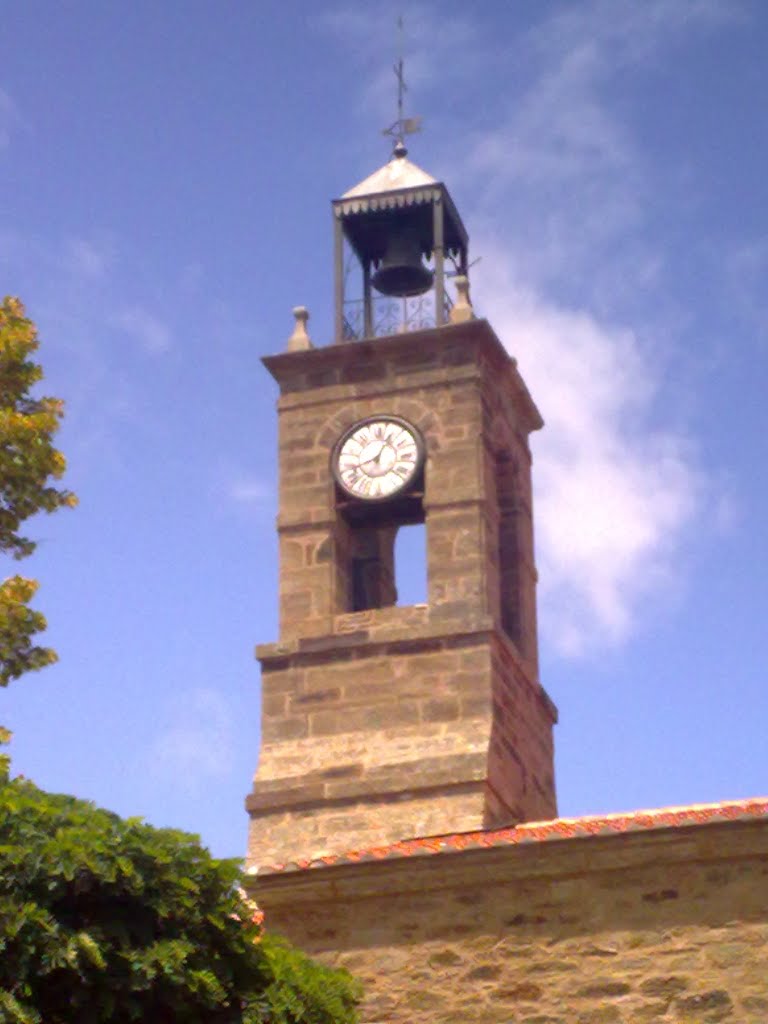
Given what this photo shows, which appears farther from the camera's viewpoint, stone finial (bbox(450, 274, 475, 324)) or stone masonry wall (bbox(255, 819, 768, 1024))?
stone finial (bbox(450, 274, 475, 324))

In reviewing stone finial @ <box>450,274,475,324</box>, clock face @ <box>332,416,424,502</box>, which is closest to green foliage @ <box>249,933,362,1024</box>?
clock face @ <box>332,416,424,502</box>

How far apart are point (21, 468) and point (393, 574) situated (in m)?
10.8

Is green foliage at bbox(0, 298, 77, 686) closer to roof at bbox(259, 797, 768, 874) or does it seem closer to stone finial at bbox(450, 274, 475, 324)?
roof at bbox(259, 797, 768, 874)

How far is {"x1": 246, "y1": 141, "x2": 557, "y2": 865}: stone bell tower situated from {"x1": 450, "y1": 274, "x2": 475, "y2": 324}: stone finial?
1.2 inches

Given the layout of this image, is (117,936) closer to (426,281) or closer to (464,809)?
(464,809)

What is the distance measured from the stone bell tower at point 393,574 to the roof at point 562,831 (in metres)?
7.73

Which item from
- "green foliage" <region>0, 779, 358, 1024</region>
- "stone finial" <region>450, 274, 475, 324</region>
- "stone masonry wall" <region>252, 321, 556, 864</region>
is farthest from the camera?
"stone finial" <region>450, 274, 475, 324</region>

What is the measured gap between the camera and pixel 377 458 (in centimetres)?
2858

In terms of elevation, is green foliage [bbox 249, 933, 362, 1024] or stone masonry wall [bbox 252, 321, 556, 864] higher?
stone masonry wall [bbox 252, 321, 556, 864]

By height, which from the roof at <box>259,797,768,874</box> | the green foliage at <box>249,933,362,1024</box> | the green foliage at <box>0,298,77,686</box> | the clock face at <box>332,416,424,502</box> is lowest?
the green foliage at <box>249,933,362,1024</box>

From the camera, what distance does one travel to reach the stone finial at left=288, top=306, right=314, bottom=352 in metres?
29.6

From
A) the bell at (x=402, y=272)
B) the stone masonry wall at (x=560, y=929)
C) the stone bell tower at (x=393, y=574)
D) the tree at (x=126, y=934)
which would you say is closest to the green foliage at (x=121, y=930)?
the tree at (x=126, y=934)

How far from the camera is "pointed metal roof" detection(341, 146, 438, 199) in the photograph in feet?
98.7

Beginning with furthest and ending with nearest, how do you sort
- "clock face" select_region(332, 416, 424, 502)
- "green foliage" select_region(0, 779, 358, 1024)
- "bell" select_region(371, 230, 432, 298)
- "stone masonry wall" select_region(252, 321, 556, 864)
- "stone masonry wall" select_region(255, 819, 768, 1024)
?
"bell" select_region(371, 230, 432, 298) < "clock face" select_region(332, 416, 424, 502) < "stone masonry wall" select_region(252, 321, 556, 864) < "stone masonry wall" select_region(255, 819, 768, 1024) < "green foliage" select_region(0, 779, 358, 1024)
